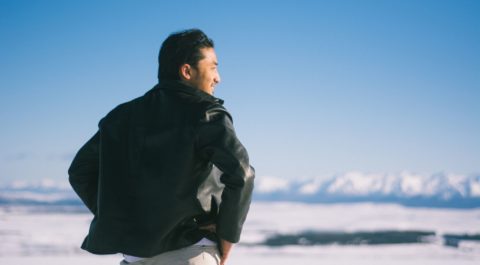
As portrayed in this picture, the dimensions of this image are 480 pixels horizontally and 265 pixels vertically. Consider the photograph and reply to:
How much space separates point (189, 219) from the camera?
1739 millimetres

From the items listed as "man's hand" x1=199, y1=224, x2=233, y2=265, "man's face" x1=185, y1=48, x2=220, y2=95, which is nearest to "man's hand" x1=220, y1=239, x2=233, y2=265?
"man's hand" x1=199, y1=224, x2=233, y2=265

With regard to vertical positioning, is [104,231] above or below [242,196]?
below

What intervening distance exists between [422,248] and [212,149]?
14.2 meters

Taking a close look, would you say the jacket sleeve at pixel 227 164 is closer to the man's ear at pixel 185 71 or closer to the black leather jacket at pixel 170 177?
the black leather jacket at pixel 170 177

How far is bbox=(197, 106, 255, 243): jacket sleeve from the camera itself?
66.8 inches

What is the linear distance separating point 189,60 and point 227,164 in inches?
15.7

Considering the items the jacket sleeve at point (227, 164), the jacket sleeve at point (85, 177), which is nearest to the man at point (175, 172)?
the jacket sleeve at point (227, 164)

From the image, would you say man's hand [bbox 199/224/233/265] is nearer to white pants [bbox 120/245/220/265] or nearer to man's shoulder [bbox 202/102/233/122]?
white pants [bbox 120/245/220/265]

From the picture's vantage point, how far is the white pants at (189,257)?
1737mm

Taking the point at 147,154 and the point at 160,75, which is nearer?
the point at 147,154

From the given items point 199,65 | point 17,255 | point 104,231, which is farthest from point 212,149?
point 17,255

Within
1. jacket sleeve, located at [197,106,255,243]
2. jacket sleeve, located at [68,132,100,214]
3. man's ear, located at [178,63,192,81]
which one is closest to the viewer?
jacket sleeve, located at [197,106,255,243]

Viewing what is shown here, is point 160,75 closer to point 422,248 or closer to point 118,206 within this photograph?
point 118,206

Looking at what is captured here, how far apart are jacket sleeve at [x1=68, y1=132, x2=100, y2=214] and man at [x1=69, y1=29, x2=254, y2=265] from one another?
0.18 m
